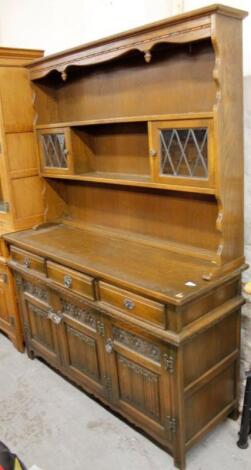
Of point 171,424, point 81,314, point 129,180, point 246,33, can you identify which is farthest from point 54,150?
point 171,424

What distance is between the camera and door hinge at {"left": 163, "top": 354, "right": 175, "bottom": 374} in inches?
68.0

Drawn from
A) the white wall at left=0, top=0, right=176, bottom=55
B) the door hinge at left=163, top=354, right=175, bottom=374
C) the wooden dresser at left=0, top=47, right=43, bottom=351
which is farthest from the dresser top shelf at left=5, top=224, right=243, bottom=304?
the white wall at left=0, top=0, right=176, bottom=55

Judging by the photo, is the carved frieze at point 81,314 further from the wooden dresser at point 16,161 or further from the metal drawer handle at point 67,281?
the wooden dresser at point 16,161

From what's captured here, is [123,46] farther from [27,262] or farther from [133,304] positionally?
[27,262]

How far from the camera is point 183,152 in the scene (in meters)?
1.81

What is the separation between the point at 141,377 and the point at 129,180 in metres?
0.94

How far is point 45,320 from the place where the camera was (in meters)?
2.54

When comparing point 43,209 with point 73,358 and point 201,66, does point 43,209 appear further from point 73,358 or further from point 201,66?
point 201,66

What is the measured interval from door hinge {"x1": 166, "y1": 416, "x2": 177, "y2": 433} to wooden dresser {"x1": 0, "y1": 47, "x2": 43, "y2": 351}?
1.38m

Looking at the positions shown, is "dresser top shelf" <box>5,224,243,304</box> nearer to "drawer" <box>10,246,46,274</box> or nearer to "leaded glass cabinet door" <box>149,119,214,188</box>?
"drawer" <box>10,246,46,274</box>

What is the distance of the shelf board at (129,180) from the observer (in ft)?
5.85

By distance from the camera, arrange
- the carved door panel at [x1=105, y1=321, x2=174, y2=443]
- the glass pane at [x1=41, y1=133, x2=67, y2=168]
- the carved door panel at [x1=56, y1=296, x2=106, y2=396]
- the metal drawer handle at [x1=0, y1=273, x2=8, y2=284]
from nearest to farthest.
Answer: the carved door panel at [x1=105, y1=321, x2=174, y2=443] < the carved door panel at [x1=56, y1=296, x2=106, y2=396] < the glass pane at [x1=41, y1=133, x2=67, y2=168] < the metal drawer handle at [x1=0, y1=273, x2=8, y2=284]

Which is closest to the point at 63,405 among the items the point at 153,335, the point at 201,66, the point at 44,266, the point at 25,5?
the point at 44,266

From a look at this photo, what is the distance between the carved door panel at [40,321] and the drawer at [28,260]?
0.10 m
